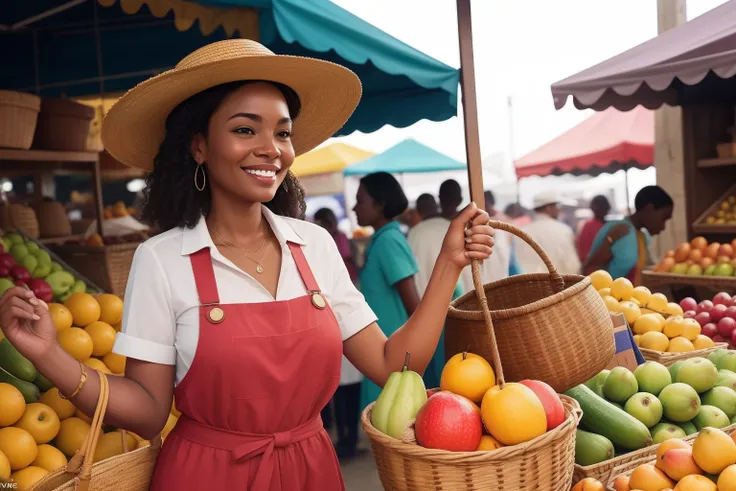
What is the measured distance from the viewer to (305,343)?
1845mm

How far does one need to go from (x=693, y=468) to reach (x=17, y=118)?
12.0 ft

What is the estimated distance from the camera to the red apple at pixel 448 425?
1634 mm

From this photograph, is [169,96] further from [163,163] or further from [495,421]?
[495,421]

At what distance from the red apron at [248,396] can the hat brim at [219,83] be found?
45cm

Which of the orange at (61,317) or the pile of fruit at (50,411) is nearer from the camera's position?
the pile of fruit at (50,411)

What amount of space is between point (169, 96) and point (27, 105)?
95.3 inches

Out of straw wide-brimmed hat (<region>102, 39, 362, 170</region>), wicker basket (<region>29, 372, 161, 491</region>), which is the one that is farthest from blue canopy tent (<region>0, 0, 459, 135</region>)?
wicker basket (<region>29, 372, 161, 491</region>)

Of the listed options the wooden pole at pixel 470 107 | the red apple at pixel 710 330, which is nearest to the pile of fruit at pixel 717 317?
the red apple at pixel 710 330

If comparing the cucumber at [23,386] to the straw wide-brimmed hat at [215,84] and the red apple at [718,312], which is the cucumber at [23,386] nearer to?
the straw wide-brimmed hat at [215,84]

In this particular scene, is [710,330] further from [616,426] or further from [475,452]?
[475,452]

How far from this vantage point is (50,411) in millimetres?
2422

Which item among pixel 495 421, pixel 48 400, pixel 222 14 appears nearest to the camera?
pixel 495 421

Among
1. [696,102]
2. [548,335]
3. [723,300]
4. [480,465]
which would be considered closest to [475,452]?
[480,465]

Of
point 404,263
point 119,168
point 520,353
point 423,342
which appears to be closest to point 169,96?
point 423,342
